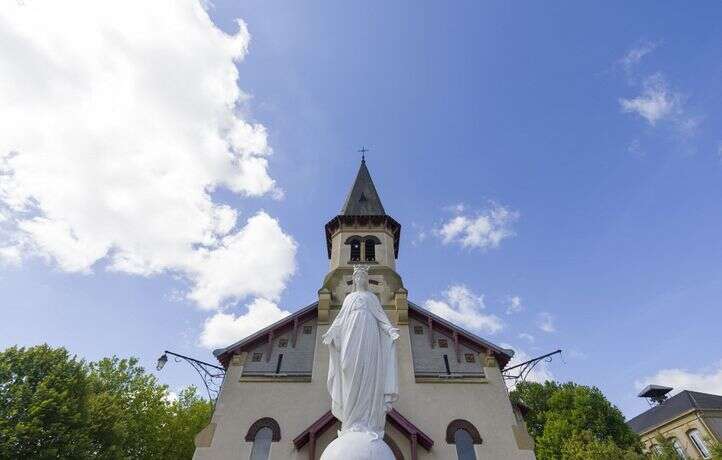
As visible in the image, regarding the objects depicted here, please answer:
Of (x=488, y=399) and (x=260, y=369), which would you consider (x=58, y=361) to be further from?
(x=488, y=399)

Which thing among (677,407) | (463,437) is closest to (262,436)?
(463,437)

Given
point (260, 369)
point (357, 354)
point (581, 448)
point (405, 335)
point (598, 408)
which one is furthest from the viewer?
point (598, 408)

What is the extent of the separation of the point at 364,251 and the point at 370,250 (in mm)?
468

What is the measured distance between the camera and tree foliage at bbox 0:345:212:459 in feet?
48.9

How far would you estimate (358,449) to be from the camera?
480cm

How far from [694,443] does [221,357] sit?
37.1 metres

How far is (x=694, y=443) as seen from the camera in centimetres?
3089

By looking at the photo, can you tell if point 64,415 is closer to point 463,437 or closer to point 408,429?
point 408,429

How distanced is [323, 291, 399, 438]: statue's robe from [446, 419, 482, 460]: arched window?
35.4 feet

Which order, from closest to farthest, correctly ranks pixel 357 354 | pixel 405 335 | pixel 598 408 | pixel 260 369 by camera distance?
pixel 357 354 → pixel 260 369 → pixel 405 335 → pixel 598 408

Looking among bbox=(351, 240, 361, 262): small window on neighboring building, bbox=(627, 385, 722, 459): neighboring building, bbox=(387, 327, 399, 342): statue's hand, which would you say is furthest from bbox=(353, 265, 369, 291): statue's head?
bbox=(627, 385, 722, 459): neighboring building

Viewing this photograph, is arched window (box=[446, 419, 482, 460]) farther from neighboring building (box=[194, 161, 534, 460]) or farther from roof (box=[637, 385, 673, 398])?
roof (box=[637, 385, 673, 398])

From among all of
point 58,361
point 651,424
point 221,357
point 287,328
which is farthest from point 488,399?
point 651,424

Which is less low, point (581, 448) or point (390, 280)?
point (390, 280)
